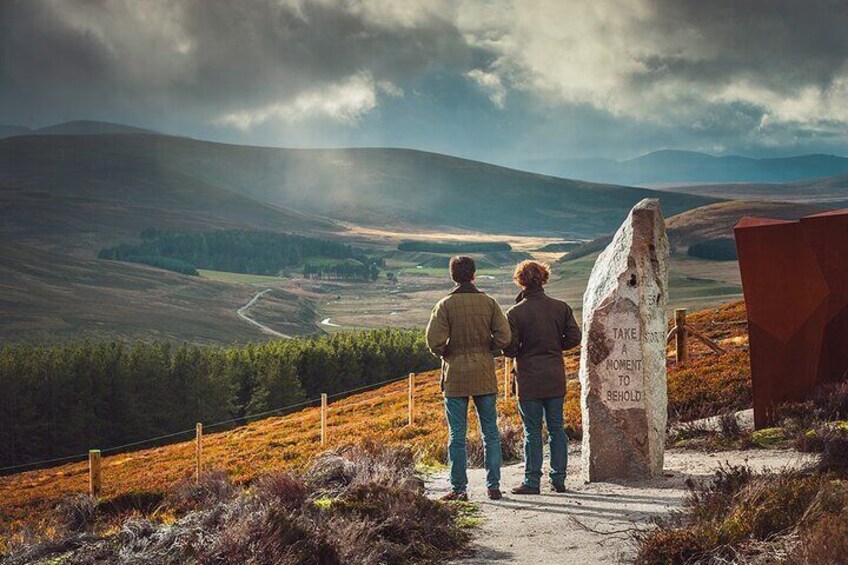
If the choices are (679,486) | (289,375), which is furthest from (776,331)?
(289,375)

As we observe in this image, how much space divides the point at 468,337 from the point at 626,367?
2444 mm

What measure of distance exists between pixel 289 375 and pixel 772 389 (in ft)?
228

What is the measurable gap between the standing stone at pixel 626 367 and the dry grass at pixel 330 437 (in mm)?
4091

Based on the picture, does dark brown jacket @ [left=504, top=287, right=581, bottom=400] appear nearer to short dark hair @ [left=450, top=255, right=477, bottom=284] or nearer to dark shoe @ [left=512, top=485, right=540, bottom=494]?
short dark hair @ [left=450, top=255, right=477, bottom=284]

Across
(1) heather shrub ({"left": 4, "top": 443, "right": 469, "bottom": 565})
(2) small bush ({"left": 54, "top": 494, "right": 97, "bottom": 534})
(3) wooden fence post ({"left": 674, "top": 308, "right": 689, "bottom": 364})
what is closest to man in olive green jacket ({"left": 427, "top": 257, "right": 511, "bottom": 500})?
(1) heather shrub ({"left": 4, "top": 443, "right": 469, "bottom": 565})

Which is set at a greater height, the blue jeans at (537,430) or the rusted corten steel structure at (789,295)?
the rusted corten steel structure at (789,295)

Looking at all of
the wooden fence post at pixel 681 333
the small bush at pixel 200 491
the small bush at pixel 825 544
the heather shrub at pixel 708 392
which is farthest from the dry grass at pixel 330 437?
the small bush at pixel 825 544

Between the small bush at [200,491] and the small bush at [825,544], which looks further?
the small bush at [200,491]

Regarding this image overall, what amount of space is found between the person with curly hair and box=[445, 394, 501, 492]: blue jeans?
45 centimetres

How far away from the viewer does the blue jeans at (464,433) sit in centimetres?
1027

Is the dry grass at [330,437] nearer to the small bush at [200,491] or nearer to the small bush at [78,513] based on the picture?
the small bush at [200,491]

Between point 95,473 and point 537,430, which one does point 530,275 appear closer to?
point 537,430

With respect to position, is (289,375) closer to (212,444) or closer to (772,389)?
(212,444)

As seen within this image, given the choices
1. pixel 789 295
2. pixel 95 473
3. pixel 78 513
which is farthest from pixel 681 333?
pixel 78 513
